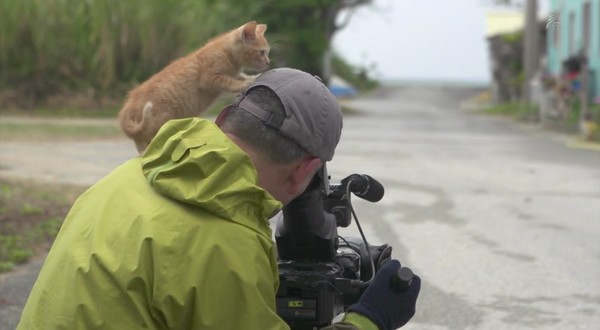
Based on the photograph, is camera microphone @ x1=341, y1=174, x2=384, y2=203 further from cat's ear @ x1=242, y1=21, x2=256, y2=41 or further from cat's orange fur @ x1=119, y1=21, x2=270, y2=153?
cat's orange fur @ x1=119, y1=21, x2=270, y2=153

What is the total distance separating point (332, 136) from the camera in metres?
2.38

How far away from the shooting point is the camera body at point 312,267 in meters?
2.57

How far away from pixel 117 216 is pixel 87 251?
0.10 m

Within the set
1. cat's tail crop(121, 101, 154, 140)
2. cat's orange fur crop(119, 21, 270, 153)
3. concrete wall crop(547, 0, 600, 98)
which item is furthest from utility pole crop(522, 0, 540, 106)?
cat's tail crop(121, 101, 154, 140)

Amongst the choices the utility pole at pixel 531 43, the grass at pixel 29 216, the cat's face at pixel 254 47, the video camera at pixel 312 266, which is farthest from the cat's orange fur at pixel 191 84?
the utility pole at pixel 531 43

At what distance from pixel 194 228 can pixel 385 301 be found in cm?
53

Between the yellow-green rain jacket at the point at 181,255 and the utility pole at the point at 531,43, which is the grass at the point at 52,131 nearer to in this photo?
the yellow-green rain jacket at the point at 181,255

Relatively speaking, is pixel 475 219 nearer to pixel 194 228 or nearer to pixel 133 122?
pixel 133 122

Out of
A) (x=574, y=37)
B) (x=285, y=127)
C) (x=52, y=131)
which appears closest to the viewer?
(x=285, y=127)

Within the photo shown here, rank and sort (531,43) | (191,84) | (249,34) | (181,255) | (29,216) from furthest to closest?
(531,43) < (29,216) < (191,84) < (249,34) < (181,255)

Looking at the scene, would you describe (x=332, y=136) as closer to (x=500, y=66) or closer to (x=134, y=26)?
(x=134, y=26)

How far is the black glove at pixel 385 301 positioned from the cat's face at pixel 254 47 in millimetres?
4154

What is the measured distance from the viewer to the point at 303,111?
2.31 metres

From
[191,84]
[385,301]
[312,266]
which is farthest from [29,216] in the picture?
[385,301]
